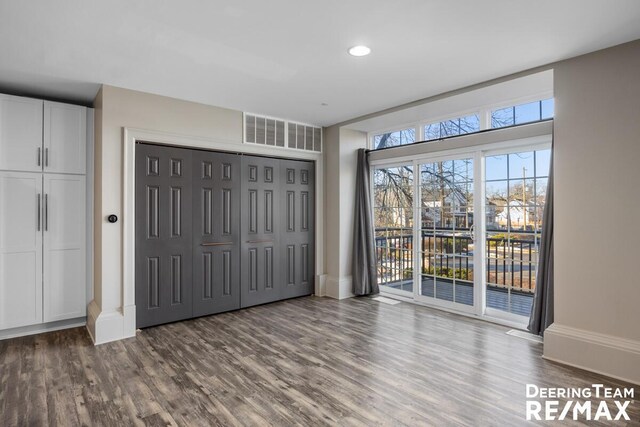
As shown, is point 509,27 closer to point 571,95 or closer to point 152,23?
point 571,95

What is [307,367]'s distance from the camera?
2.93 metres

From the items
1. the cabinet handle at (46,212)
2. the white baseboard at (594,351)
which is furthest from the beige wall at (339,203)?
the cabinet handle at (46,212)

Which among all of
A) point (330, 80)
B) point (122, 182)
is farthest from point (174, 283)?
point (330, 80)

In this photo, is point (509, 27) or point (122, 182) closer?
point (509, 27)

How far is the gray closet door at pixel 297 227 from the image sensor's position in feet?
16.8

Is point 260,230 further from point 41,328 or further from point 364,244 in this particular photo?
point 41,328

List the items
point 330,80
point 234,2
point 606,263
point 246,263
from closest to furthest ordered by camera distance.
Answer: point 234,2
point 606,263
point 330,80
point 246,263

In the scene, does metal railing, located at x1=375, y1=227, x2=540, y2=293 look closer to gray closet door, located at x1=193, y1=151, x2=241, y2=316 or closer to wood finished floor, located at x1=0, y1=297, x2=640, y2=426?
wood finished floor, located at x1=0, y1=297, x2=640, y2=426

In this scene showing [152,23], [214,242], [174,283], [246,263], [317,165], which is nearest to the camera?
[152,23]

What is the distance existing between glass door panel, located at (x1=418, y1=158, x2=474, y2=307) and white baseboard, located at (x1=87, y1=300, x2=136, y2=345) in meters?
3.58

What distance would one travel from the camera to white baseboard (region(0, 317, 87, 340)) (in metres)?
3.63

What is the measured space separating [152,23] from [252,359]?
2.73m

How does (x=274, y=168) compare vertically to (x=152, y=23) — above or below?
below

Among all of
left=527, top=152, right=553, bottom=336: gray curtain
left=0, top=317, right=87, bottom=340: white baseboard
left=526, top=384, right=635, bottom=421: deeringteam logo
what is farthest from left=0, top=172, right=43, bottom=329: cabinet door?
left=527, top=152, right=553, bottom=336: gray curtain
